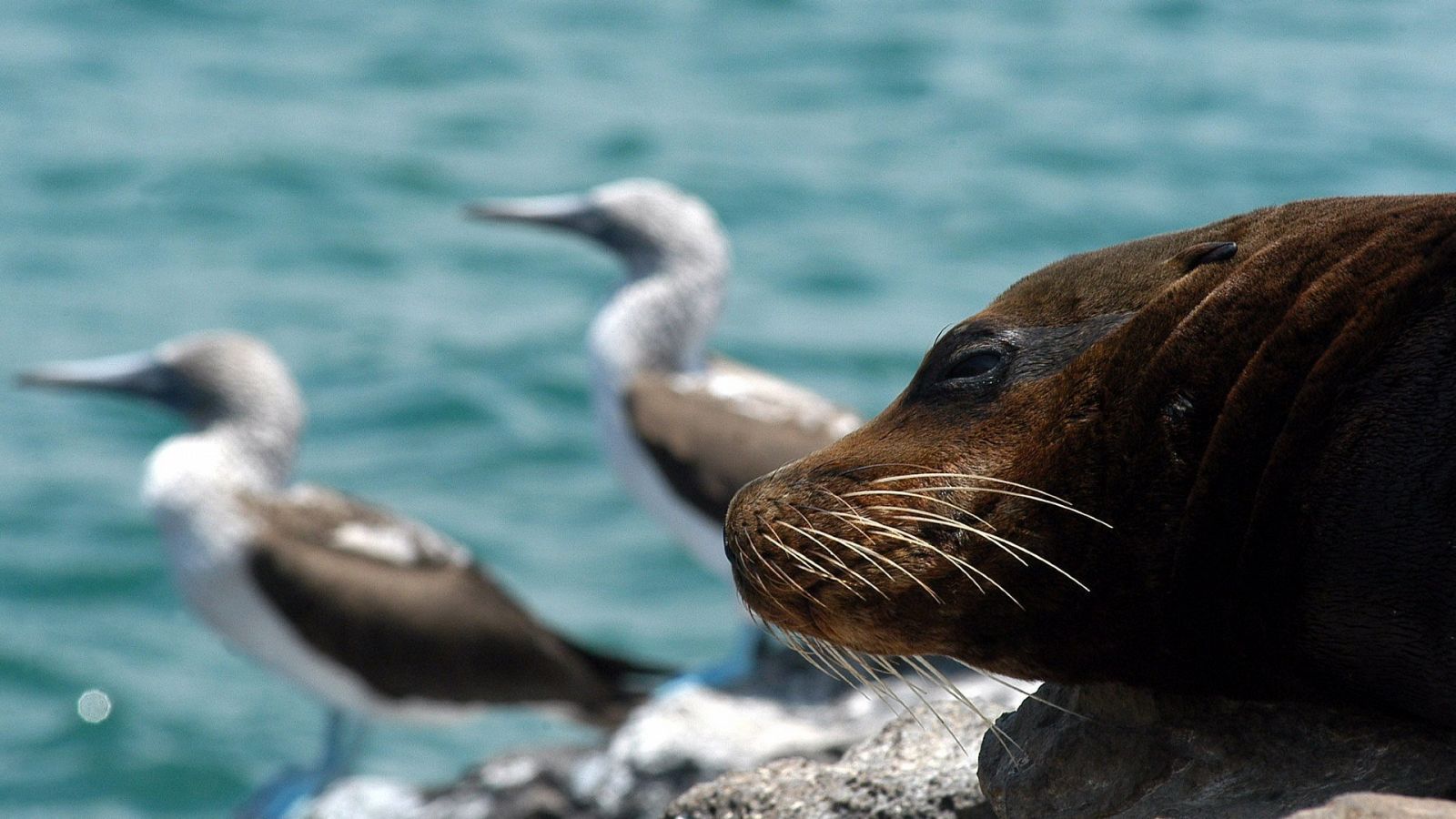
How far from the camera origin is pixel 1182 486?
94.1 inches

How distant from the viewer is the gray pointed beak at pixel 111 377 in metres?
9.47

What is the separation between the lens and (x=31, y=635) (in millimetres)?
10125

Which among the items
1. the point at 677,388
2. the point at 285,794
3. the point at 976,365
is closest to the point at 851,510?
the point at 976,365

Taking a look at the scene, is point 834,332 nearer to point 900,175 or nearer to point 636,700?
point 900,175

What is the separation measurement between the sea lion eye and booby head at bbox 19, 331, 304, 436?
6.96 m

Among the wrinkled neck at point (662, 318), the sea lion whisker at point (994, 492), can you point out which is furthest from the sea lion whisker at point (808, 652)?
the wrinkled neck at point (662, 318)

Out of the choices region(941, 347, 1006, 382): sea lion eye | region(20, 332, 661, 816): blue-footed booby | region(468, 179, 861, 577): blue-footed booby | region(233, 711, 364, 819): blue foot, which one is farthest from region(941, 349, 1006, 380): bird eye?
region(20, 332, 661, 816): blue-footed booby

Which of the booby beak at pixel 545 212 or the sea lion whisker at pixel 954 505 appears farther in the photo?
the booby beak at pixel 545 212

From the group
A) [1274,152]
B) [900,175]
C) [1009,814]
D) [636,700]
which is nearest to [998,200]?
[900,175]

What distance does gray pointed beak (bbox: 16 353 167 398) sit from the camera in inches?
373

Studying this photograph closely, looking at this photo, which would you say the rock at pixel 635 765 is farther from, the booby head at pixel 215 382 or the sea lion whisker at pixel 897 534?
the booby head at pixel 215 382

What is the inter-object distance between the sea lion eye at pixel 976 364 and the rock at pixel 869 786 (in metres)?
0.63

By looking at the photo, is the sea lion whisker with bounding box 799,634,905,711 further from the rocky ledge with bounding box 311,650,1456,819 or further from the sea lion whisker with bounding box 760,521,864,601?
the rocky ledge with bounding box 311,650,1456,819

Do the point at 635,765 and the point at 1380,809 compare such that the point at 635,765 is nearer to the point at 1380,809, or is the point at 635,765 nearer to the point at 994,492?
the point at 994,492
